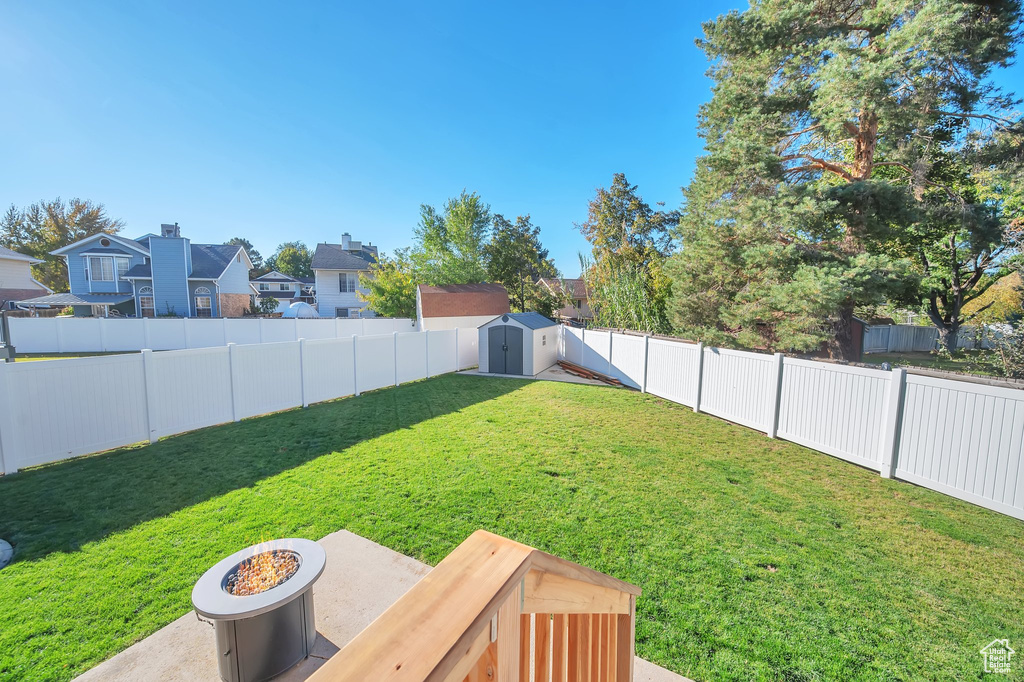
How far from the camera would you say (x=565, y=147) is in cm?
2128

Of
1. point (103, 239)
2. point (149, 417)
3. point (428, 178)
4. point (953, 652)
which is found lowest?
point (953, 652)

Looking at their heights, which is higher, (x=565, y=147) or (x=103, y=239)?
(x=565, y=147)

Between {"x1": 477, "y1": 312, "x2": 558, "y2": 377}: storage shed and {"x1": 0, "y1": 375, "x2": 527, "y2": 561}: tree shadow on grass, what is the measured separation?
4.82 m

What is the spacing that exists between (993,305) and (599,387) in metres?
20.9

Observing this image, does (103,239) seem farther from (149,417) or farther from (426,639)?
(426,639)

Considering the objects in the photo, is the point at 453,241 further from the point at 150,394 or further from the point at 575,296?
the point at 575,296

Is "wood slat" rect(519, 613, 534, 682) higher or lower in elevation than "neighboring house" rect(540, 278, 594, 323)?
lower

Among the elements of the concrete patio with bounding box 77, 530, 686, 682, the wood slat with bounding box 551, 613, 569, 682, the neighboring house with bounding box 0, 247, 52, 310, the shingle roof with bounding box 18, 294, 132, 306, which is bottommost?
the concrete patio with bounding box 77, 530, 686, 682

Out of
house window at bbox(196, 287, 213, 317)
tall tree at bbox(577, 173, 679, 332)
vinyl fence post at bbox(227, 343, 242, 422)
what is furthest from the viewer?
house window at bbox(196, 287, 213, 317)

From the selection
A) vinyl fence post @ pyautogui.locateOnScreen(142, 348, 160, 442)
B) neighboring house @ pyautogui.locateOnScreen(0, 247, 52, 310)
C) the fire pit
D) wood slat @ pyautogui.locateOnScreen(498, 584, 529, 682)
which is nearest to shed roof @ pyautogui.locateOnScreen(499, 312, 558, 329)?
vinyl fence post @ pyautogui.locateOnScreen(142, 348, 160, 442)

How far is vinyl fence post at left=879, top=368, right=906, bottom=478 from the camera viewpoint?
5062 millimetres

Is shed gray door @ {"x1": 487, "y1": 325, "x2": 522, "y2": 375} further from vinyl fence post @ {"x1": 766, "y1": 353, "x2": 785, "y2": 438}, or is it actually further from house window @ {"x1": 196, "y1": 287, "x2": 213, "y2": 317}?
house window @ {"x1": 196, "y1": 287, "x2": 213, "y2": 317}

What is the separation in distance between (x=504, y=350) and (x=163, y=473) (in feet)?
30.4

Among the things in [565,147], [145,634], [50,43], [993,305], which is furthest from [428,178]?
[993,305]
